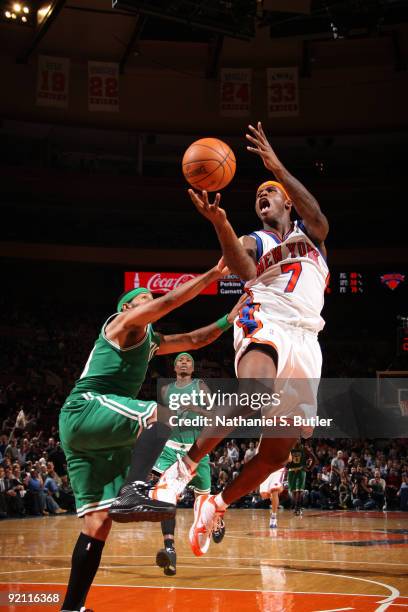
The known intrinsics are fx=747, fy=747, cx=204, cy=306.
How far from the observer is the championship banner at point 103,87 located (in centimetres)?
2178

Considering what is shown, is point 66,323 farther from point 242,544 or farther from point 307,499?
point 242,544

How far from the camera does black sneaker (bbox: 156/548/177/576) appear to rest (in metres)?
7.36

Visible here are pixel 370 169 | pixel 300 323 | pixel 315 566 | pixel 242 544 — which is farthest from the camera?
pixel 370 169

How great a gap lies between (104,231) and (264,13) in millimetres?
12006

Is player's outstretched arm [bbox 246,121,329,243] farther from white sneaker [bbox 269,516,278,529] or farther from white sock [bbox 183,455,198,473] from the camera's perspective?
white sneaker [bbox 269,516,278,529]

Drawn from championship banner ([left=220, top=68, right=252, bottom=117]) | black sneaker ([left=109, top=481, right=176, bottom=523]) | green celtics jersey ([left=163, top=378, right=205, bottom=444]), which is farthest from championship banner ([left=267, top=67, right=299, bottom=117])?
black sneaker ([left=109, top=481, right=176, bottom=523])

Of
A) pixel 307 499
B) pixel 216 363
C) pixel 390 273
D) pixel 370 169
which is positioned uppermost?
pixel 370 169

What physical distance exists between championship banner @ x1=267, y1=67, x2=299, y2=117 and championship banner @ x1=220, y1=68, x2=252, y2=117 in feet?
2.29

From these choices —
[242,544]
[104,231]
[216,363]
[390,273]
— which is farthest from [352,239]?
[242,544]

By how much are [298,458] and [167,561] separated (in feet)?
30.3

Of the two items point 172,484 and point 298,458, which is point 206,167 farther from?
point 298,458

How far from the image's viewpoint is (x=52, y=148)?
28.0m

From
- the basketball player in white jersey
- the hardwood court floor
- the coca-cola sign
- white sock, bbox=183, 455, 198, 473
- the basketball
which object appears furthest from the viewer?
the coca-cola sign

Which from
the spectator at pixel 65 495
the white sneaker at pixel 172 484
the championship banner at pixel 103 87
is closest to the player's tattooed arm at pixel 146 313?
the white sneaker at pixel 172 484
